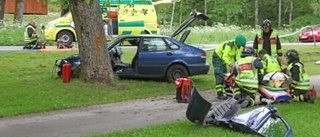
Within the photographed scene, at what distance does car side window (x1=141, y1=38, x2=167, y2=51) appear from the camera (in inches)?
599

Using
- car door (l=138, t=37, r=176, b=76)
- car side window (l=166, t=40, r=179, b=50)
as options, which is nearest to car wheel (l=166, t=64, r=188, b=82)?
car door (l=138, t=37, r=176, b=76)

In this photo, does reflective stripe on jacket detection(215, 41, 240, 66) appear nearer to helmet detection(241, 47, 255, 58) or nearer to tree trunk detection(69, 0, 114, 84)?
helmet detection(241, 47, 255, 58)

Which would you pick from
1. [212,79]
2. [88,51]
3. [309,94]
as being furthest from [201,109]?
[212,79]

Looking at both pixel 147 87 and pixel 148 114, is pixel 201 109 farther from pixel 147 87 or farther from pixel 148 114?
pixel 147 87

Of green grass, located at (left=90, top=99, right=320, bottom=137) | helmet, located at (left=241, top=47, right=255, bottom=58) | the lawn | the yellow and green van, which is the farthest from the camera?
the yellow and green van

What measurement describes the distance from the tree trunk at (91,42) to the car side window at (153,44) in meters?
1.55

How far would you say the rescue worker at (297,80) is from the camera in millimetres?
11352

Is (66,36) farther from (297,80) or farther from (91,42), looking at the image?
(297,80)

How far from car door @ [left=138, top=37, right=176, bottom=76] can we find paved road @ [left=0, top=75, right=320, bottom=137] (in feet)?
9.52

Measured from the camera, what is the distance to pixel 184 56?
15242mm

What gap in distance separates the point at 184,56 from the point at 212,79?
1.70 meters

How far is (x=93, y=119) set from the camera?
33.1 ft

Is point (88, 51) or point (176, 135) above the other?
point (88, 51)

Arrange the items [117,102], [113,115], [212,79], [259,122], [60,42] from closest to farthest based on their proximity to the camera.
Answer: [259,122], [113,115], [117,102], [212,79], [60,42]
